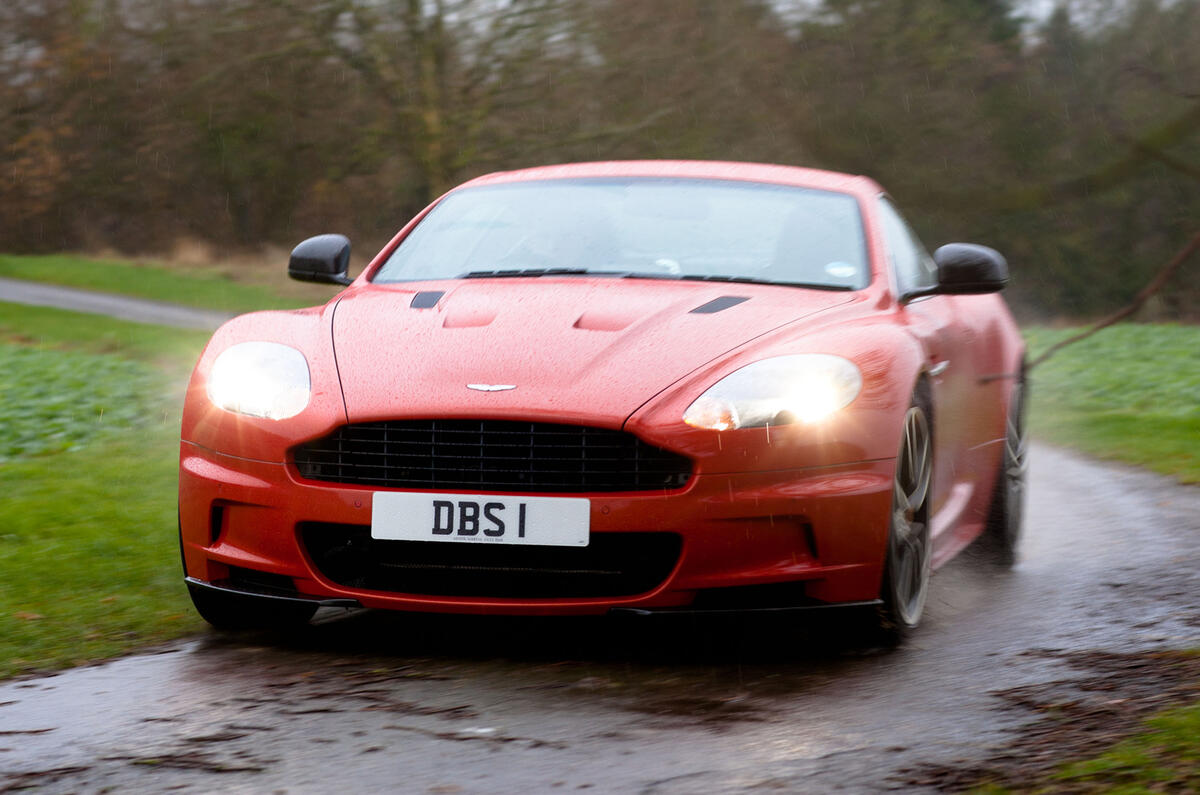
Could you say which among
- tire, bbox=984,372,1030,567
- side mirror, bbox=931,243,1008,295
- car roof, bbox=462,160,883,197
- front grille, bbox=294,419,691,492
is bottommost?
tire, bbox=984,372,1030,567

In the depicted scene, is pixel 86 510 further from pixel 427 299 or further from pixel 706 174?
pixel 706 174

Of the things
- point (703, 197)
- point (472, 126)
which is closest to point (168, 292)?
point (472, 126)

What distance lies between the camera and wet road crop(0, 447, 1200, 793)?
3.33m

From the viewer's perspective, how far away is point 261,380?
4629 mm

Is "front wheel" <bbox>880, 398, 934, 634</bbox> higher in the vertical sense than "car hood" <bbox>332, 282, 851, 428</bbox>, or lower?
lower

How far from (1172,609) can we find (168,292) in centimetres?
2766

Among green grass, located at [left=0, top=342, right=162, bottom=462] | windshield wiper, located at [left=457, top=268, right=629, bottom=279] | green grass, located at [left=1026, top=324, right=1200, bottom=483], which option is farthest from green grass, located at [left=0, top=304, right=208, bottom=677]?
green grass, located at [left=1026, top=324, right=1200, bottom=483]

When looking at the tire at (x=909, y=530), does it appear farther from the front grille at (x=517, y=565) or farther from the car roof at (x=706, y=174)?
the car roof at (x=706, y=174)

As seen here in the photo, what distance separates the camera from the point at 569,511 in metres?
4.20

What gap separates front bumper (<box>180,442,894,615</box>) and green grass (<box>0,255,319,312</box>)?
81.3 ft

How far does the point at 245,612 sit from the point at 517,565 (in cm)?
106

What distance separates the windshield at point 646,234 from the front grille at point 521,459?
1.27m

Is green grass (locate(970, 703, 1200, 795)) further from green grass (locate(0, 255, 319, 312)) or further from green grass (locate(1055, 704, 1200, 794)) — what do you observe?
green grass (locate(0, 255, 319, 312))

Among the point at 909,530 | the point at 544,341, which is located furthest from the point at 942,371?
the point at 544,341
